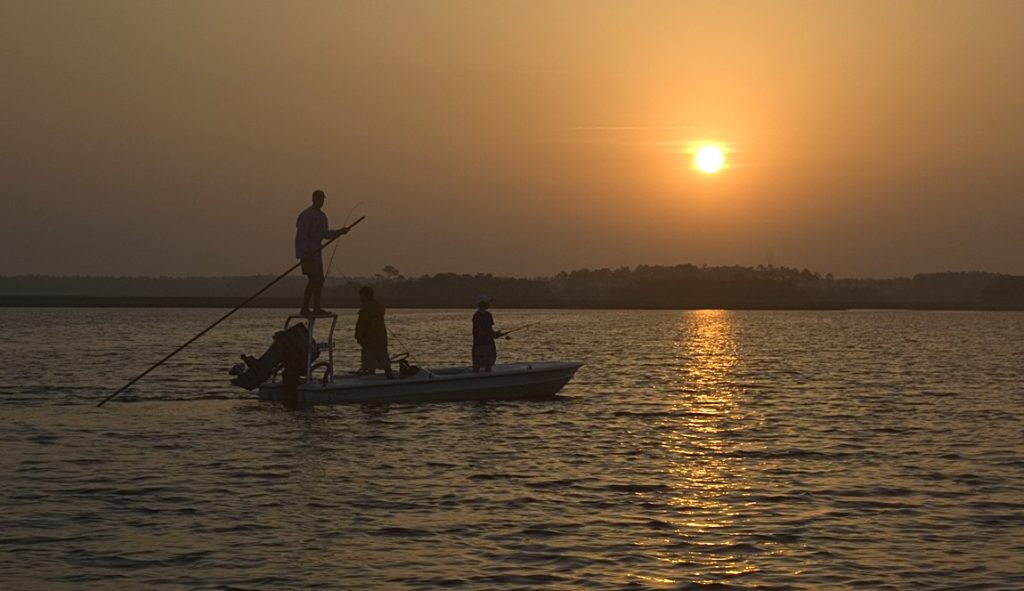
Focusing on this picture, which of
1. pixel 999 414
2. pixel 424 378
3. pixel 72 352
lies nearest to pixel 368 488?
pixel 424 378

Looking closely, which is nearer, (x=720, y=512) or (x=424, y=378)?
(x=720, y=512)

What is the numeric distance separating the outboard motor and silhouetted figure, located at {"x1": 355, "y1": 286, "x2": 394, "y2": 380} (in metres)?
1.15

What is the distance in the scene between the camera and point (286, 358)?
27.0 metres

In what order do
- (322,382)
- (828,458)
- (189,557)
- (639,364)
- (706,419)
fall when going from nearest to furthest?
(189,557), (828,458), (322,382), (706,419), (639,364)

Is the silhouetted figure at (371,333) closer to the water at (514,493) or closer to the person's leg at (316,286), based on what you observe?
the person's leg at (316,286)

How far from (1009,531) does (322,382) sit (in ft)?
51.6

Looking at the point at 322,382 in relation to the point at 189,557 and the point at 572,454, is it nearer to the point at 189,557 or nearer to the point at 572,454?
the point at 572,454

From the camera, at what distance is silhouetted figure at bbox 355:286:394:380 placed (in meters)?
27.7

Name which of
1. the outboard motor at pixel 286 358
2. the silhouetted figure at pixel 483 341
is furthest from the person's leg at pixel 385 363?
the silhouetted figure at pixel 483 341

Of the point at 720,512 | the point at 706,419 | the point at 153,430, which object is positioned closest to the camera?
the point at 720,512

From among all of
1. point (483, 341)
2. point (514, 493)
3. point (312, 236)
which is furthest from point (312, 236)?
point (514, 493)

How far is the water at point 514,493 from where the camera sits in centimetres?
1321

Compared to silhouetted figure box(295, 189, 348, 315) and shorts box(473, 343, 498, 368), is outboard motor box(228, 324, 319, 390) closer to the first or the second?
silhouetted figure box(295, 189, 348, 315)

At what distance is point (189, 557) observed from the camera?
540 inches
